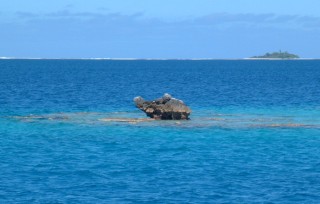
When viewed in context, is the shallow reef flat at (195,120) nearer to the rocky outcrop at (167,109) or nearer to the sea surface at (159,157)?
the sea surface at (159,157)

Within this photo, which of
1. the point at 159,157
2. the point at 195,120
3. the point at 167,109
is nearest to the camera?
the point at 159,157

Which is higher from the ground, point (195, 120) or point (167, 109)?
point (167, 109)

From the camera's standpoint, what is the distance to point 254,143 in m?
45.4

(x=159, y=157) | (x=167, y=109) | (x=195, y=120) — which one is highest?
(x=167, y=109)

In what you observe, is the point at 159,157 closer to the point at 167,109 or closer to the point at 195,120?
the point at 167,109

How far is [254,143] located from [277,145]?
1.65m

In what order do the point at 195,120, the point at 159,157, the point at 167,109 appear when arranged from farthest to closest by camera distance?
the point at 195,120, the point at 167,109, the point at 159,157

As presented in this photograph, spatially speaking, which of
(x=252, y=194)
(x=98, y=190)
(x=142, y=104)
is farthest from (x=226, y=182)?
(x=142, y=104)

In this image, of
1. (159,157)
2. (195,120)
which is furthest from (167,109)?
(159,157)

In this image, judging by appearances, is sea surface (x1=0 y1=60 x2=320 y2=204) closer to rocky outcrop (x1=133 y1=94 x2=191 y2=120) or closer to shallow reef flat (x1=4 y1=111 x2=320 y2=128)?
shallow reef flat (x1=4 y1=111 x2=320 y2=128)

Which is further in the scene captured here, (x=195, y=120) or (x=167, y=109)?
(x=195, y=120)

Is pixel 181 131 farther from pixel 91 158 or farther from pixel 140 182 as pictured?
pixel 140 182

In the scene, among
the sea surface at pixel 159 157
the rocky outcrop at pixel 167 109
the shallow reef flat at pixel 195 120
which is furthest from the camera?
the rocky outcrop at pixel 167 109

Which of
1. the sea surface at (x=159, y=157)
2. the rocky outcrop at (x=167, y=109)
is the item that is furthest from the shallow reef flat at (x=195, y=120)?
the rocky outcrop at (x=167, y=109)
